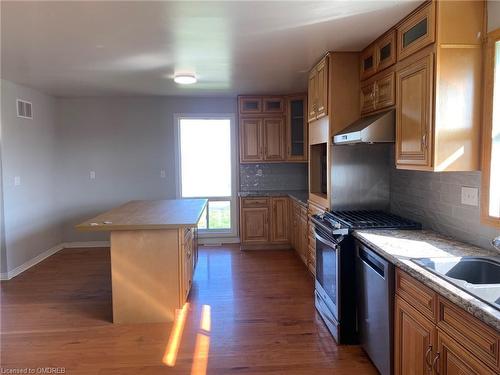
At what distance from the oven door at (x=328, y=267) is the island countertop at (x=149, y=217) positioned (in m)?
1.07

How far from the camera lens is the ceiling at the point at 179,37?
89.0 inches

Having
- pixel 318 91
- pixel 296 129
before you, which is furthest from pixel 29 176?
pixel 318 91

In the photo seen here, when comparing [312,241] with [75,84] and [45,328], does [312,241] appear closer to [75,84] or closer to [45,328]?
[45,328]

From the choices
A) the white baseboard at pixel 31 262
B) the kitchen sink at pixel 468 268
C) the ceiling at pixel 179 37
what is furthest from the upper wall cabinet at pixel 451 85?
the white baseboard at pixel 31 262

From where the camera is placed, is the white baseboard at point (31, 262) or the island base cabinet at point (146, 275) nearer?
the island base cabinet at point (146, 275)

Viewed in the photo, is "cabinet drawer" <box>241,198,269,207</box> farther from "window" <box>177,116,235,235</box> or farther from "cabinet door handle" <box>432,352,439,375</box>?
"cabinet door handle" <box>432,352,439,375</box>

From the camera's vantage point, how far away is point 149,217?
11.0 ft

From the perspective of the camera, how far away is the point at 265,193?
5.43m

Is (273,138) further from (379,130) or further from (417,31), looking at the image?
(417,31)

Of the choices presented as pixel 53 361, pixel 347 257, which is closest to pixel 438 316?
pixel 347 257

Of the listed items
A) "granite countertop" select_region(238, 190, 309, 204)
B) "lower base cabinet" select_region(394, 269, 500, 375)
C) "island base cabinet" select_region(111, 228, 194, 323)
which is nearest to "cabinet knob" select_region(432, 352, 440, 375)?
"lower base cabinet" select_region(394, 269, 500, 375)

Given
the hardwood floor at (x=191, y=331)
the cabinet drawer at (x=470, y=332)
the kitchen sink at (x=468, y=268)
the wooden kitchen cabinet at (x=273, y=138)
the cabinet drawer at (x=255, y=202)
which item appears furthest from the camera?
the wooden kitchen cabinet at (x=273, y=138)

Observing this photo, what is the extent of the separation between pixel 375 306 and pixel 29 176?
179 inches

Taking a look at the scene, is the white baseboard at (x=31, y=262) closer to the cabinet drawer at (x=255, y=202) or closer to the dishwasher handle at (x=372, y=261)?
the cabinet drawer at (x=255, y=202)
